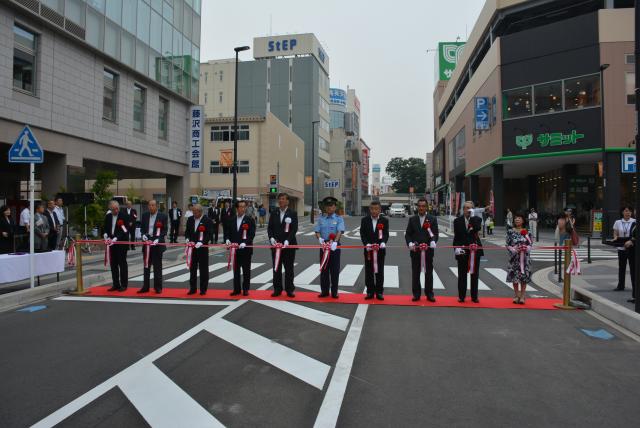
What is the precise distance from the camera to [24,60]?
15.4 meters

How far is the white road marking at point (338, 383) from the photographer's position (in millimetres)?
3724

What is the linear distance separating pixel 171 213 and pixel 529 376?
17376 millimetres

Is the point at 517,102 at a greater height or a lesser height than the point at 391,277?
greater

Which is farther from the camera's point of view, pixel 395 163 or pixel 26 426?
pixel 395 163

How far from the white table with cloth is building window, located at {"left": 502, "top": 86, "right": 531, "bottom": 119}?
28.2m

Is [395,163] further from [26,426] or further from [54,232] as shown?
[26,426]

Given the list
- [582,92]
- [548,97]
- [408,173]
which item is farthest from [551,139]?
[408,173]

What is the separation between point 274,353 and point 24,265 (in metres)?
6.49

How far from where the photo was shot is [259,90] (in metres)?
74.1

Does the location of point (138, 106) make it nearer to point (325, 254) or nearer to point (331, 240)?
point (331, 240)

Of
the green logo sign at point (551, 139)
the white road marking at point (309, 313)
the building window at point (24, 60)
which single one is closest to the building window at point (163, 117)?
the building window at point (24, 60)

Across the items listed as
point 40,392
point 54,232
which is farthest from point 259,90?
point 40,392

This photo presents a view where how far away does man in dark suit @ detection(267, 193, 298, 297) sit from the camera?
352 inches

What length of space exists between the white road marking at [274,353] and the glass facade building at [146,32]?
49.6 feet
